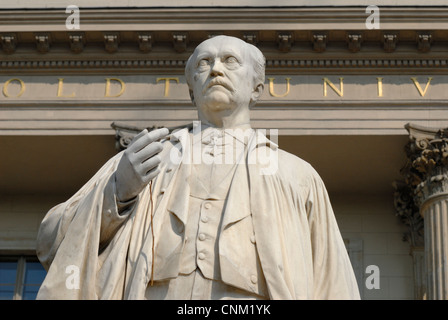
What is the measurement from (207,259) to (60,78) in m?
15.4

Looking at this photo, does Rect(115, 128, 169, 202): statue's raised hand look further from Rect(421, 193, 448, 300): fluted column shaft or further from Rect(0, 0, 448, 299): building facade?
Rect(0, 0, 448, 299): building facade

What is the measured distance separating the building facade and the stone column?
131 millimetres

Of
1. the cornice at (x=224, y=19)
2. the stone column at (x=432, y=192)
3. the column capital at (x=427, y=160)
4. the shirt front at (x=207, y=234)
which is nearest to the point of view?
the shirt front at (x=207, y=234)

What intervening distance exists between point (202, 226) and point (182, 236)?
0.31ft

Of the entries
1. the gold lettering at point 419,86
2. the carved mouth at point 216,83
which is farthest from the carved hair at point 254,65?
the gold lettering at point 419,86

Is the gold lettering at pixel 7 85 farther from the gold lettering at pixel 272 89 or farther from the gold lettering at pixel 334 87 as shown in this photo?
the gold lettering at pixel 334 87

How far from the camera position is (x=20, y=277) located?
20688mm

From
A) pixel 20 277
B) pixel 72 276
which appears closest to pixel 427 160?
pixel 20 277

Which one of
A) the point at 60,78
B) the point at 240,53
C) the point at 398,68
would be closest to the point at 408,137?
the point at 398,68

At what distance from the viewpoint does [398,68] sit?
19.7 meters

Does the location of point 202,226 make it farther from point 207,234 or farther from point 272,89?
point 272,89

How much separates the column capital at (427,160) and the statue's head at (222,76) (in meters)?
13.1

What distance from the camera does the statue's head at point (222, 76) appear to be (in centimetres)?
567
